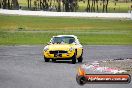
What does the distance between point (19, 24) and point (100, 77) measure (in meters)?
63.0

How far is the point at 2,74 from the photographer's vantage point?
1731cm

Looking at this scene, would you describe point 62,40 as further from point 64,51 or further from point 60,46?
point 64,51

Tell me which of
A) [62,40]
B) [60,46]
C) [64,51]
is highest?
[62,40]

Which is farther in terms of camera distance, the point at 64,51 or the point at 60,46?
the point at 60,46

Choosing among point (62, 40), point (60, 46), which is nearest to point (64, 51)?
point (60, 46)

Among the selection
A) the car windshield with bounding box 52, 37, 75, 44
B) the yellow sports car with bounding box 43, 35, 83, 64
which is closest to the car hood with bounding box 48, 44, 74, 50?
the yellow sports car with bounding box 43, 35, 83, 64

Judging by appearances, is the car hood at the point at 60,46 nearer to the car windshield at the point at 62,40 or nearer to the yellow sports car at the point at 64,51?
the yellow sports car at the point at 64,51

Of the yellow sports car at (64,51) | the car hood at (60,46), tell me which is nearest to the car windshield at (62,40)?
the yellow sports car at (64,51)

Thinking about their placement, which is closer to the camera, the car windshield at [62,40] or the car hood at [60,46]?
the car hood at [60,46]

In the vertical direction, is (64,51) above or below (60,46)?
below

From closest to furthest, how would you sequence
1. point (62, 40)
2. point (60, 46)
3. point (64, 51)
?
1. point (64, 51)
2. point (60, 46)
3. point (62, 40)

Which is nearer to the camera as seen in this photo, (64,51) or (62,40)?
(64,51)

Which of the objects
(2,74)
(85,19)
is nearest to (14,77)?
(2,74)

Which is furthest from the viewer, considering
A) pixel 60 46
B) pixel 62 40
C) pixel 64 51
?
pixel 62 40
